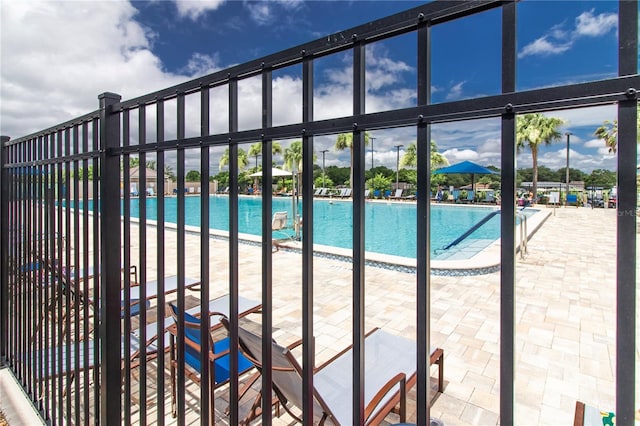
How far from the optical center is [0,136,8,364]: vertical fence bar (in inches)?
111

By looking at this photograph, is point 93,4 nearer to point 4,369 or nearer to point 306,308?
point 4,369

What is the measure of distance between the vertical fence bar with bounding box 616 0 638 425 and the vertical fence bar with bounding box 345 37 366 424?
1.57ft

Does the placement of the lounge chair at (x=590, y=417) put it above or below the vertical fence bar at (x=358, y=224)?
below

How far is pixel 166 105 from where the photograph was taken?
1.32 m

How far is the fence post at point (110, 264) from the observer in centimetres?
164

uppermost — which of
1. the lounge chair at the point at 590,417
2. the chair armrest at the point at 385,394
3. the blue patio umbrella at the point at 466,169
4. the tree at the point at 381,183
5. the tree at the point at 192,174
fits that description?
the tree at the point at 381,183

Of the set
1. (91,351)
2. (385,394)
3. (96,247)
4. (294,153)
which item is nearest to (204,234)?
(96,247)

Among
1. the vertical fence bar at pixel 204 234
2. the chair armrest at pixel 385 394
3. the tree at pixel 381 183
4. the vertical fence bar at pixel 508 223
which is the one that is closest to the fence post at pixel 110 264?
the vertical fence bar at pixel 204 234

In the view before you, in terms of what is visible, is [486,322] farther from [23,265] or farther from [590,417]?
[23,265]

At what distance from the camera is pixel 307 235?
3.10 feet

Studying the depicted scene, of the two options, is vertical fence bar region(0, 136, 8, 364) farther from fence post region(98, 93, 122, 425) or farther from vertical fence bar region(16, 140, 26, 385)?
fence post region(98, 93, 122, 425)

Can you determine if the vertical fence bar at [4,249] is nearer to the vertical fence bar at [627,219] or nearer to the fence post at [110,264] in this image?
the fence post at [110,264]

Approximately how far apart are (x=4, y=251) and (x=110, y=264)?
201 cm

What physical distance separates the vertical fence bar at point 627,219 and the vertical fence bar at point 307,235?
25.0 inches
